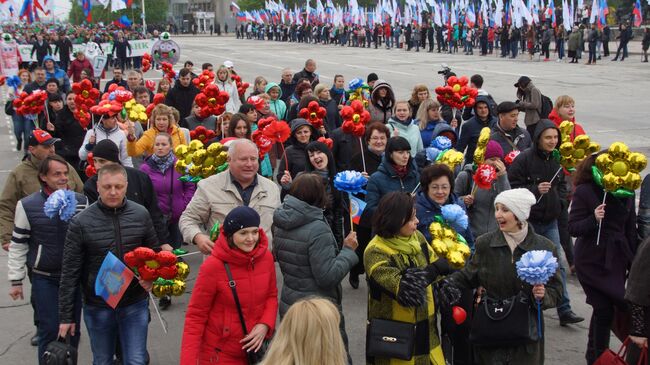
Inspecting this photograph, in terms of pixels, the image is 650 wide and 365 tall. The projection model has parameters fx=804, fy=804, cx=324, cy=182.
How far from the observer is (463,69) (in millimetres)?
34062

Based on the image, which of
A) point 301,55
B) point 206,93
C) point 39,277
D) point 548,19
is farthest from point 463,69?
point 39,277

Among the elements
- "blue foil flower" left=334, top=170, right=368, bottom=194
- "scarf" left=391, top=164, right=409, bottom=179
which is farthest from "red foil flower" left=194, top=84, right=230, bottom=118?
"blue foil flower" left=334, top=170, right=368, bottom=194

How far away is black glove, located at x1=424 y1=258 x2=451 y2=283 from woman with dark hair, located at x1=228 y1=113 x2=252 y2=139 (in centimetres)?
419

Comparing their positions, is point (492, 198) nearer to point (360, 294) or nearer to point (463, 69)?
point (360, 294)

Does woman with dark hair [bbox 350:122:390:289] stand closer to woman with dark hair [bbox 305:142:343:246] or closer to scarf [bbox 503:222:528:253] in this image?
woman with dark hair [bbox 305:142:343:246]

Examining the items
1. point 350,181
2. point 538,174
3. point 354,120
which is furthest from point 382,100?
point 350,181

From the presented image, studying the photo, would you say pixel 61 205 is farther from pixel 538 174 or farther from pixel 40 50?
pixel 40 50

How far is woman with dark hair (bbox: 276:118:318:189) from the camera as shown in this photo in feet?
27.2

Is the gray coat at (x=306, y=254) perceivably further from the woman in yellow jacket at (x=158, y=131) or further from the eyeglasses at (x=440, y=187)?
the woman in yellow jacket at (x=158, y=131)

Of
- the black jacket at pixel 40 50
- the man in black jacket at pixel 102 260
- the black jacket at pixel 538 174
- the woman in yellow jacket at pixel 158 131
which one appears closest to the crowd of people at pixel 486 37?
the black jacket at pixel 40 50

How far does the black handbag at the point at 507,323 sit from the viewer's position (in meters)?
4.71

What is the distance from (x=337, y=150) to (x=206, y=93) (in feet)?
6.59

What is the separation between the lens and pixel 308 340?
313 cm

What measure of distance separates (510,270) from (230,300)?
1.70 metres
